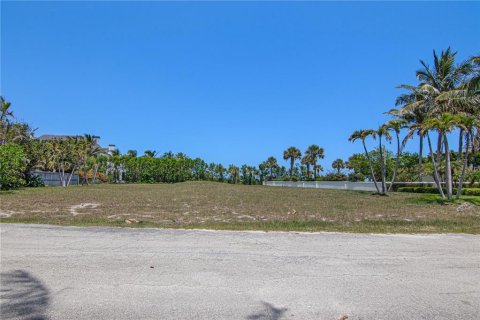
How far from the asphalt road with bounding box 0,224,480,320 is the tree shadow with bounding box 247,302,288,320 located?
1cm

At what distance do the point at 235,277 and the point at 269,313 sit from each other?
1.34 m

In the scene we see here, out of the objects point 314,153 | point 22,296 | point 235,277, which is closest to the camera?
point 22,296

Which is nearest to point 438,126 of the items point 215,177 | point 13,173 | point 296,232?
point 296,232

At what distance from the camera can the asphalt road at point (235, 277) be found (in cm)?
412

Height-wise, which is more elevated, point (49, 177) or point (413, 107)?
point (413, 107)

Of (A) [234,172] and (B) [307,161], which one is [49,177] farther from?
(B) [307,161]

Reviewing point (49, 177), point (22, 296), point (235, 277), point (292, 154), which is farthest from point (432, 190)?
point (292, 154)

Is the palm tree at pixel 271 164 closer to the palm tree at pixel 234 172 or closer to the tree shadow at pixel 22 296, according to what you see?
the palm tree at pixel 234 172

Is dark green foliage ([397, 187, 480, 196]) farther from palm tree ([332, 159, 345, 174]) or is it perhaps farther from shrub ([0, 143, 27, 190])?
palm tree ([332, 159, 345, 174])

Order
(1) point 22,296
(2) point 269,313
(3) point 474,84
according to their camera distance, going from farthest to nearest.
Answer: (3) point 474,84 < (1) point 22,296 < (2) point 269,313

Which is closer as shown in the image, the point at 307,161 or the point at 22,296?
the point at 22,296

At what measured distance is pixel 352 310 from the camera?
4152mm

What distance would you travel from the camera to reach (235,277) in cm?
533

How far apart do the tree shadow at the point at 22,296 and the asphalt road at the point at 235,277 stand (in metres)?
0.01
